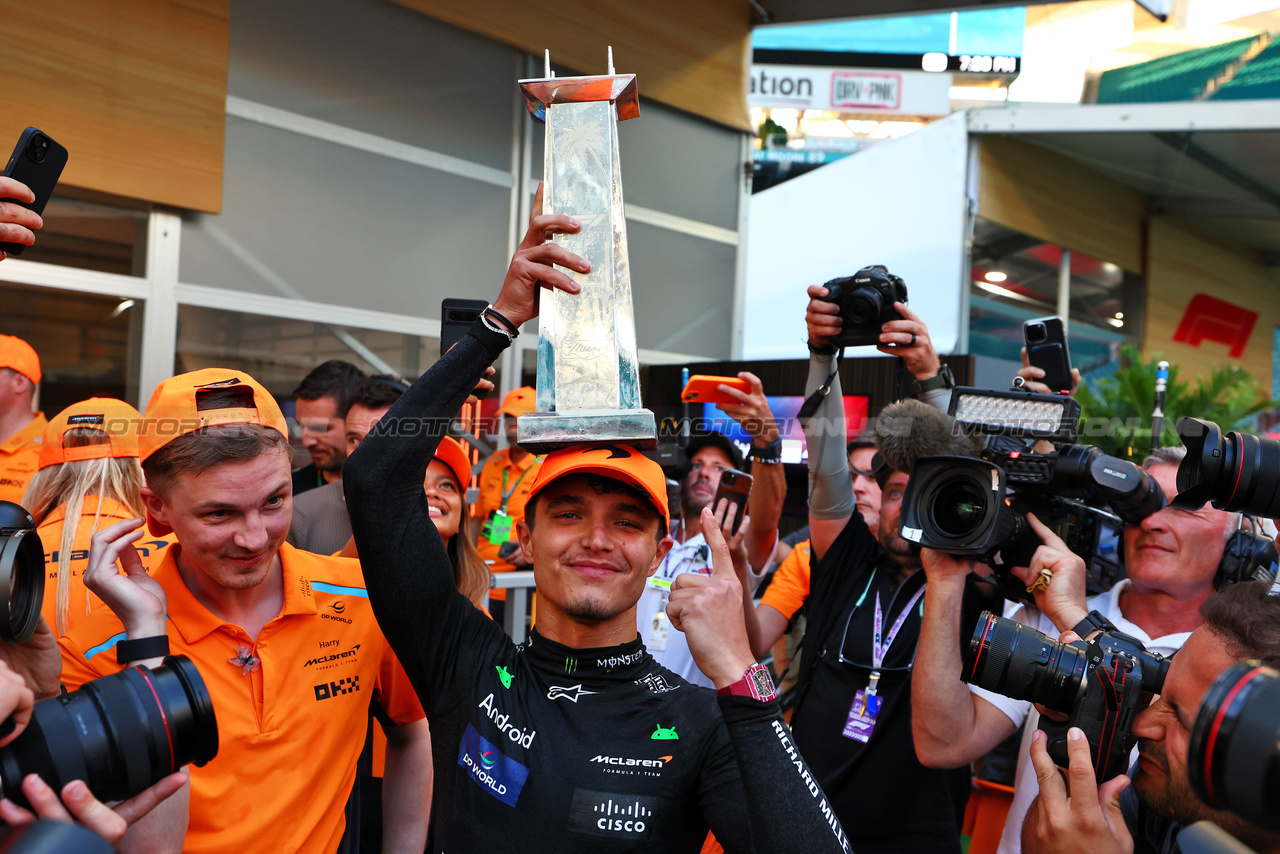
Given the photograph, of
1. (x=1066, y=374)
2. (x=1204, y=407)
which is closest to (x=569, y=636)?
(x=1066, y=374)

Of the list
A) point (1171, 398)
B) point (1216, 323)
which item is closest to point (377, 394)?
point (1171, 398)

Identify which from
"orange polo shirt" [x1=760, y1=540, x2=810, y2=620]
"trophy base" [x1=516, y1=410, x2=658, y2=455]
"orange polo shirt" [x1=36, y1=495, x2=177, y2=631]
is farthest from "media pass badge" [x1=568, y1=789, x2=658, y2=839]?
"orange polo shirt" [x1=760, y1=540, x2=810, y2=620]

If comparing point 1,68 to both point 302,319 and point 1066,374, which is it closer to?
point 302,319

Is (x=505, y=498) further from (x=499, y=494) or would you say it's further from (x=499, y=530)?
(x=499, y=530)

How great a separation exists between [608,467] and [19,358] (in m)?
3.57

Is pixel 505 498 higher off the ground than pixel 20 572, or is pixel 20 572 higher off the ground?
pixel 20 572

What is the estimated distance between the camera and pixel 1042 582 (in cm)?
232

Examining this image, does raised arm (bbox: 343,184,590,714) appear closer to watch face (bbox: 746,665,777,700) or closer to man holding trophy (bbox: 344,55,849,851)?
man holding trophy (bbox: 344,55,849,851)

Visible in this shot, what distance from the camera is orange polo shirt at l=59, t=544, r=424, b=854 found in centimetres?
176

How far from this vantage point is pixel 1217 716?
1.01 meters

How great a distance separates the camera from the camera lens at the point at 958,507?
2229 mm

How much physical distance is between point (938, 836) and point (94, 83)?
5108mm

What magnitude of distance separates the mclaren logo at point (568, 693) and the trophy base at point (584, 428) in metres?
0.46

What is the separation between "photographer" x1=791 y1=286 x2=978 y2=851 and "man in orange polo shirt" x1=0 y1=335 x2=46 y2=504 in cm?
337
